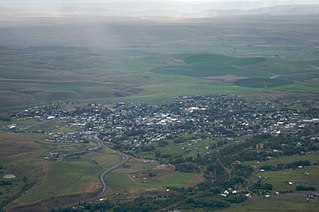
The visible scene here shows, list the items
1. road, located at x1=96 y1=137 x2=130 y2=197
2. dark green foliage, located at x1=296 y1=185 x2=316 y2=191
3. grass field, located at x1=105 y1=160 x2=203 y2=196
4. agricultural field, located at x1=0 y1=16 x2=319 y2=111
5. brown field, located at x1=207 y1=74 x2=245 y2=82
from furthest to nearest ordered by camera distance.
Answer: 1. brown field, located at x1=207 y1=74 x2=245 y2=82
2. agricultural field, located at x1=0 y1=16 x2=319 y2=111
3. road, located at x1=96 y1=137 x2=130 y2=197
4. grass field, located at x1=105 y1=160 x2=203 y2=196
5. dark green foliage, located at x1=296 y1=185 x2=316 y2=191

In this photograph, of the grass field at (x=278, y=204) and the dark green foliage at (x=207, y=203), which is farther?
the dark green foliage at (x=207, y=203)

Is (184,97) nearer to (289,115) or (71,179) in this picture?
(289,115)

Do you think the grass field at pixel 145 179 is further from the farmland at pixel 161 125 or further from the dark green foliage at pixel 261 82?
the dark green foliage at pixel 261 82

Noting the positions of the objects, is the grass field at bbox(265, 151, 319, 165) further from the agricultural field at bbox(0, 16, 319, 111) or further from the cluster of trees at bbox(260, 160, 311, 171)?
the agricultural field at bbox(0, 16, 319, 111)

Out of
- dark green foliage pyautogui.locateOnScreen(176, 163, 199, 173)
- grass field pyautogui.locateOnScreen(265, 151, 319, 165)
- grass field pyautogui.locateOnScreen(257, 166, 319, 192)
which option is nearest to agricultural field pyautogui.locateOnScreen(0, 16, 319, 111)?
grass field pyautogui.locateOnScreen(265, 151, 319, 165)

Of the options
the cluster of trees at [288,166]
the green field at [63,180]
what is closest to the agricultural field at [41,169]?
the green field at [63,180]

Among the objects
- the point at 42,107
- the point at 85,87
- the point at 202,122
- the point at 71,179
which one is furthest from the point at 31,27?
the point at 71,179

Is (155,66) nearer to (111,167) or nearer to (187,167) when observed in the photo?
(111,167)

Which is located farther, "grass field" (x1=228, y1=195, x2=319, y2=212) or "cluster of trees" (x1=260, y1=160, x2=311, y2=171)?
"cluster of trees" (x1=260, y1=160, x2=311, y2=171)

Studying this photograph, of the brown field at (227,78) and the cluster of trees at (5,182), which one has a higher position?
the cluster of trees at (5,182)

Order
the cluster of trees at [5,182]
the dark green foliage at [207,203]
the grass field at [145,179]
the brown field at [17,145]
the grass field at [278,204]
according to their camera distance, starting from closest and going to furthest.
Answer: the grass field at [278,204] → the dark green foliage at [207,203] → the grass field at [145,179] → the cluster of trees at [5,182] → the brown field at [17,145]

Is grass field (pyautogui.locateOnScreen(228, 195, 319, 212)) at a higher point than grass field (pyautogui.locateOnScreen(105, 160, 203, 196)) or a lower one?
higher
